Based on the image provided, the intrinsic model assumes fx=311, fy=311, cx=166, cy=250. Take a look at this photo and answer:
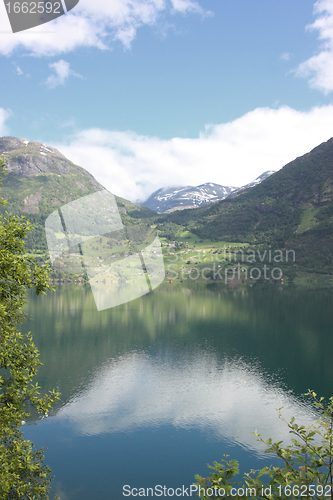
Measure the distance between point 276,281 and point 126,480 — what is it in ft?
556

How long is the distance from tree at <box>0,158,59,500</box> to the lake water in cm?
1141

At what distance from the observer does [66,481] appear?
2038 cm

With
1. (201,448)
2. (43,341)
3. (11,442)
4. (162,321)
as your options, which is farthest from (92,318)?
(11,442)

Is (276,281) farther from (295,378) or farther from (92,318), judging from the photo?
(295,378)

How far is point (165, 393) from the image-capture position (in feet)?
113

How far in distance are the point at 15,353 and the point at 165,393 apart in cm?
2700

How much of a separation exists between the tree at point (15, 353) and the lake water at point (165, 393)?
1141 cm
